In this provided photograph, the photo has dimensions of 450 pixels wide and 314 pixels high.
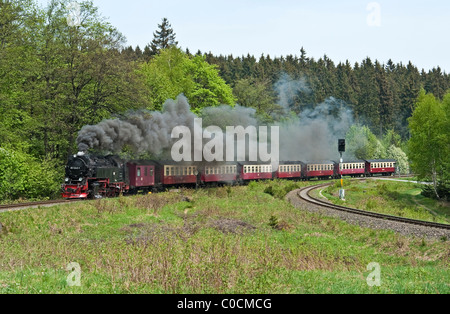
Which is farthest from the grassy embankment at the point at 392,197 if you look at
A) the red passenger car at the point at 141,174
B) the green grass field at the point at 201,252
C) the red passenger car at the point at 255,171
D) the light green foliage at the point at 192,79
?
the light green foliage at the point at 192,79

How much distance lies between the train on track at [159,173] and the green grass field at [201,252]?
13.0 feet

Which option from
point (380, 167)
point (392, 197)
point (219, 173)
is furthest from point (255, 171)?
point (380, 167)

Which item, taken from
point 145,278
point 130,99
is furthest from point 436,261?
point 130,99

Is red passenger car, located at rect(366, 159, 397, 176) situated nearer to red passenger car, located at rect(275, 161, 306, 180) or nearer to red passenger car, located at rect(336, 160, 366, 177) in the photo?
red passenger car, located at rect(336, 160, 366, 177)

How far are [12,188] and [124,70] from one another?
545 inches

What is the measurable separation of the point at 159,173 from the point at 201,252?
24.6 m

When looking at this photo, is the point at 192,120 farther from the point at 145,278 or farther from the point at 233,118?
the point at 145,278

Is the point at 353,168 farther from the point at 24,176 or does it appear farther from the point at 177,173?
the point at 24,176

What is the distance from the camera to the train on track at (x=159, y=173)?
26.1 m

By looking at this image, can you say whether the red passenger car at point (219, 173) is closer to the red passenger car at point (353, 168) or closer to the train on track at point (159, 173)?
the train on track at point (159, 173)

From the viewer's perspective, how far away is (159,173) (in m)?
35.6

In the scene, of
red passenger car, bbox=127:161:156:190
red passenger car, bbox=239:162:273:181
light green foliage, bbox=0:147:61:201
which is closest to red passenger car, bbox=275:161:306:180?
red passenger car, bbox=239:162:273:181

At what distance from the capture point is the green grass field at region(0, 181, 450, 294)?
8523mm

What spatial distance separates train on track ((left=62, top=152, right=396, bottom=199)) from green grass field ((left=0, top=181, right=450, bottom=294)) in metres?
3.95
